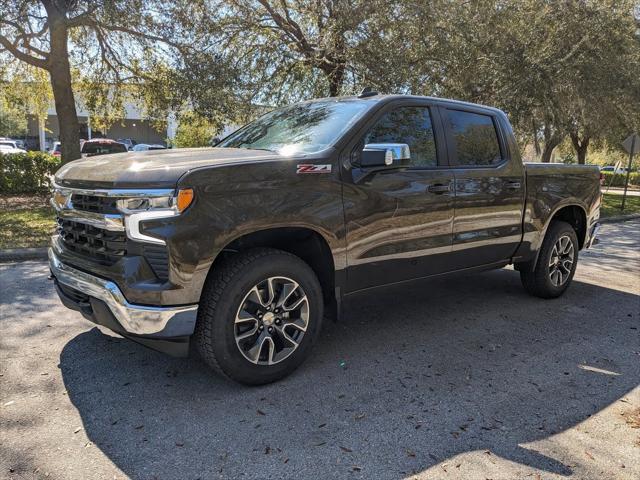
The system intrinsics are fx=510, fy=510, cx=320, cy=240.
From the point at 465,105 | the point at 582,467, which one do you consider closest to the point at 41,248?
the point at 465,105

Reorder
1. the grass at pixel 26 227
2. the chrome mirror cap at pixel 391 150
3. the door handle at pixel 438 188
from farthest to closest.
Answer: the grass at pixel 26 227 → the door handle at pixel 438 188 → the chrome mirror cap at pixel 391 150

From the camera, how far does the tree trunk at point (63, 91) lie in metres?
11.5

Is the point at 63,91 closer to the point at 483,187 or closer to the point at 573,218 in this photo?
the point at 483,187

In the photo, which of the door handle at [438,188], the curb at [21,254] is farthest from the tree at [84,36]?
the door handle at [438,188]

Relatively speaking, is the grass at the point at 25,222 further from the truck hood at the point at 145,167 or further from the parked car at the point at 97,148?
the truck hood at the point at 145,167

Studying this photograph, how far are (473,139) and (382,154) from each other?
1.55 metres

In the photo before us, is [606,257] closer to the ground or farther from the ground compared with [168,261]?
closer to the ground

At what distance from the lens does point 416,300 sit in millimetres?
5500

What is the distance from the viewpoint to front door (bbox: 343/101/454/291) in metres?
3.72

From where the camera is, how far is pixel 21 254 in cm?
726

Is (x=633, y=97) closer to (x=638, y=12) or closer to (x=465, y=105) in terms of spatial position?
(x=638, y=12)

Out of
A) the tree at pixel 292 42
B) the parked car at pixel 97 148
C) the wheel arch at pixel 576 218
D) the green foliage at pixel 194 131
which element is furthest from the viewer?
the parked car at pixel 97 148

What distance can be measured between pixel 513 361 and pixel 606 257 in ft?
19.5

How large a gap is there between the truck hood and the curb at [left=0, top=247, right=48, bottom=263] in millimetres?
4311
